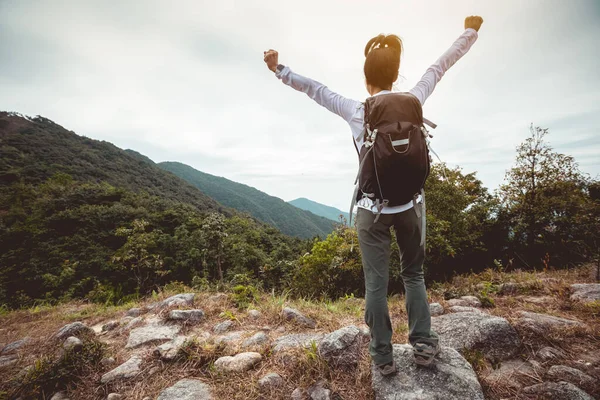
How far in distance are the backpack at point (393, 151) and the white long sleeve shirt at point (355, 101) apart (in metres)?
0.07

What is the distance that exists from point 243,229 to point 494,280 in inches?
1066

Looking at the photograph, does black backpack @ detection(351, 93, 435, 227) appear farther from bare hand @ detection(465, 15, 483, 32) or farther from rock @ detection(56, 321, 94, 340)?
rock @ detection(56, 321, 94, 340)

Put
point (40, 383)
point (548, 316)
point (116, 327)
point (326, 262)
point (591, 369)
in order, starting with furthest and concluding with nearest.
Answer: point (326, 262) → point (116, 327) → point (548, 316) → point (40, 383) → point (591, 369)

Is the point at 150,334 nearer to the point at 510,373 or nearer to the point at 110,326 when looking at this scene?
the point at 110,326

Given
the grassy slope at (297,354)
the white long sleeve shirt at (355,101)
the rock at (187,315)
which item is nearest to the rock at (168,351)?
the grassy slope at (297,354)

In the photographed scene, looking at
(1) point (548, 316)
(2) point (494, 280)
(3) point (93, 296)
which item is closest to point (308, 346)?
(1) point (548, 316)

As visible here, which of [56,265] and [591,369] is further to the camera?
[56,265]

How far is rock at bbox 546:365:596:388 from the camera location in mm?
1639

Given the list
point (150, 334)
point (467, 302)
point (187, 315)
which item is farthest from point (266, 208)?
point (467, 302)

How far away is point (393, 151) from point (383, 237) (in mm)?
574

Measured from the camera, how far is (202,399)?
189 centimetres

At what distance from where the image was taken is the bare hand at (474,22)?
2.06 meters

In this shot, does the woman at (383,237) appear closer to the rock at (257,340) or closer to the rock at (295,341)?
the rock at (295,341)

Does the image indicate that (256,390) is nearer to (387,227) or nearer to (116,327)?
(387,227)
